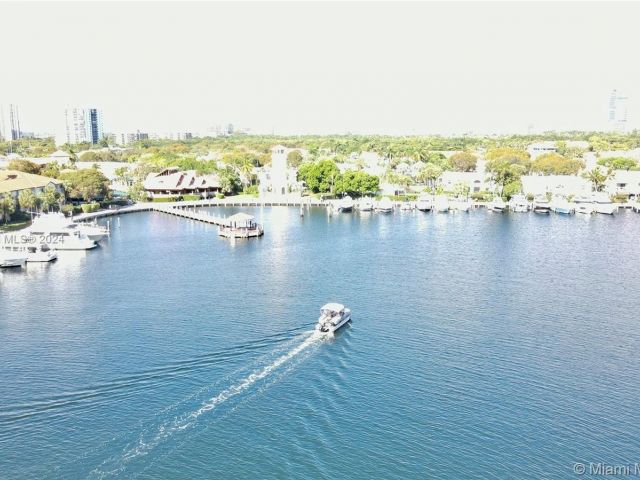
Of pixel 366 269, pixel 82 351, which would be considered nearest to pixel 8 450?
pixel 82 351

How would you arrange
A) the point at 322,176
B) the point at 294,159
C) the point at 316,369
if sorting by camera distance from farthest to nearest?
the point at 294,159 < the point at 322,176 < the point at 316,369

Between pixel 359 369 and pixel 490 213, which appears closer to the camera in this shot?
pixel 359 369

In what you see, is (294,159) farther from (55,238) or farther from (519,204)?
(55,238)

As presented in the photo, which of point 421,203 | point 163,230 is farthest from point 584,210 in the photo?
point 163,230

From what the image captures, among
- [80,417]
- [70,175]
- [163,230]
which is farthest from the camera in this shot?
[70,175]

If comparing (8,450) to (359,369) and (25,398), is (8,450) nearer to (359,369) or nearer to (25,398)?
(25,398)

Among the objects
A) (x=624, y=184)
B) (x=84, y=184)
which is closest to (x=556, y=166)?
(x=624, y=184)

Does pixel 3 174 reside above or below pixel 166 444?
above

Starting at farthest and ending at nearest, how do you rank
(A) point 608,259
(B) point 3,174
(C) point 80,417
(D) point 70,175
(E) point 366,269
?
(D) point 70,175 < (B) point 3,174 < (A) point 608,259 < (E) point 366,269 < (C) point 80,417
